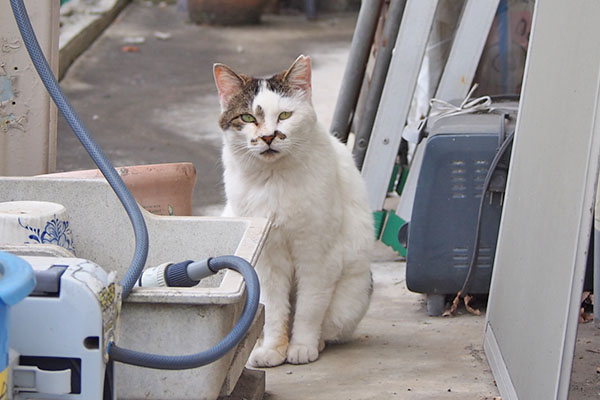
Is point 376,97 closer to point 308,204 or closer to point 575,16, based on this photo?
point 308,204

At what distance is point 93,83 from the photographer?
739 cm

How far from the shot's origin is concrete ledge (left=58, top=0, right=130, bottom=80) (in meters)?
7.68

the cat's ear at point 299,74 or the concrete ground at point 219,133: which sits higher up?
the cat's ear at point 299,74

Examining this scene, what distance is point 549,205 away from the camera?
196cm

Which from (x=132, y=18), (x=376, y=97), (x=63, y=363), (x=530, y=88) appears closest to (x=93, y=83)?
(x=132, y=18)

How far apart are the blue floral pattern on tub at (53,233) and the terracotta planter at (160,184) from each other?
0.54m

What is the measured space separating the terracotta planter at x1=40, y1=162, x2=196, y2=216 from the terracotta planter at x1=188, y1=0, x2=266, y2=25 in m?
7.55

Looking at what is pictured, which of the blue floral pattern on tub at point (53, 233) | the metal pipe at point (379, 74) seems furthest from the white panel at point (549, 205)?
the metal pipe at point (379, 74)

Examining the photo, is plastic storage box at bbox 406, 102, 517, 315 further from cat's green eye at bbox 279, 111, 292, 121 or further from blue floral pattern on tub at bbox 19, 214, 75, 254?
blue floral pattern on tub at bbox 19, 214, 75, 254

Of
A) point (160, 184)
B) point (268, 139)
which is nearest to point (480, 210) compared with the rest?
point (268, 139)

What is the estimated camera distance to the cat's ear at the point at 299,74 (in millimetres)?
2664

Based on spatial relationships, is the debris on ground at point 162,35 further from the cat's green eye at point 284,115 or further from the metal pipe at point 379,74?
the cat's green eye at point 284,115

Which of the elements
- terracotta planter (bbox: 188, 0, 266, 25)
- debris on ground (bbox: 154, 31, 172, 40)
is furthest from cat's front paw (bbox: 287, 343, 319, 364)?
terracotta planter (bbox: 188, 0, 266, 25)

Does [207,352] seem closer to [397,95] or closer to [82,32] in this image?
[397,95]
